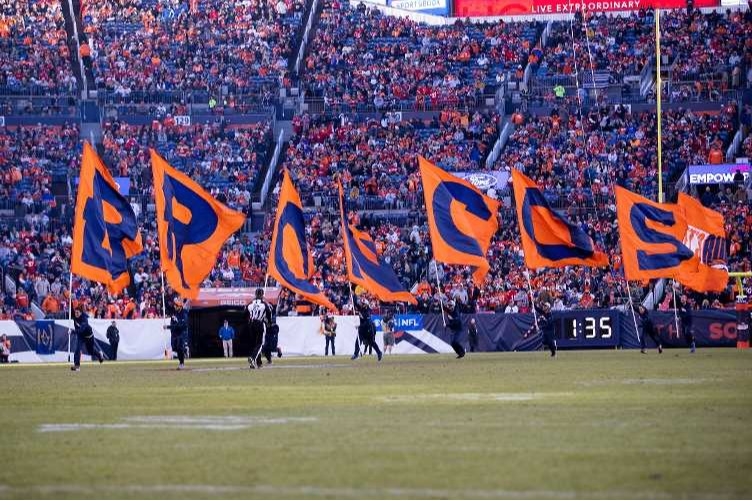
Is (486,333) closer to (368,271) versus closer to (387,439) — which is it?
(368,271)

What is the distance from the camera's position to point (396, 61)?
233ft

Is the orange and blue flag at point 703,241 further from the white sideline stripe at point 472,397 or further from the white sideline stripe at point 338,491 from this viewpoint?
the white sideline stripe at point 338,491

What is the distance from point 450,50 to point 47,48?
1999cm

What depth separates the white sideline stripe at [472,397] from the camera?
20.3 metres

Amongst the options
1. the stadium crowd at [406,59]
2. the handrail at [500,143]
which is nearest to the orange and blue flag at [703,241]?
the handrail at [500,143]

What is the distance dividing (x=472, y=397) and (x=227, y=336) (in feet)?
91.0

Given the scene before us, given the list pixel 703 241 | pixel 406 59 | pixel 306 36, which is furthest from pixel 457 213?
pixel 306 36

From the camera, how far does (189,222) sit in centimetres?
3634

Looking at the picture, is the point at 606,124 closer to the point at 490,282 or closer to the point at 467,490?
Answer: the point at 490,282

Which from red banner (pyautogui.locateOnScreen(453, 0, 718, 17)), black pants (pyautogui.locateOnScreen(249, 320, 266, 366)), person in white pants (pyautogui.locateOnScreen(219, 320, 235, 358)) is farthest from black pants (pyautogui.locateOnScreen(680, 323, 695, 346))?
red banner (pyautogui.locateOnScreen(453, 0, 718, 17))

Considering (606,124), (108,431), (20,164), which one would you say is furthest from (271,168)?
(108,431)

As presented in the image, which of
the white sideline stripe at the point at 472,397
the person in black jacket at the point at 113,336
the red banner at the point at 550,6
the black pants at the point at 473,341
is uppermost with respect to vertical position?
the red banner at the point at 550,6

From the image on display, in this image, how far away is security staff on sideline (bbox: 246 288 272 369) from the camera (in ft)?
107

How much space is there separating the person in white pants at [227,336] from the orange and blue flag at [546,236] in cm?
1190
